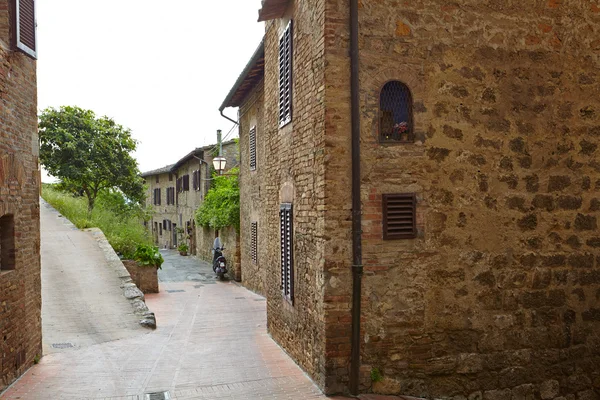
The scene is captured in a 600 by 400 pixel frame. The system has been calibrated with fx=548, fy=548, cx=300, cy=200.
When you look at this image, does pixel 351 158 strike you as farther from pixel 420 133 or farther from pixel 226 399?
pixel 226 399

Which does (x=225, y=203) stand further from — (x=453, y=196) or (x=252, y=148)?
(x=453, y=196)

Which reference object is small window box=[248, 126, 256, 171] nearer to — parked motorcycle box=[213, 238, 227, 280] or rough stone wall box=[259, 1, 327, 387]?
parked motorcycle box=[213, 238, 227, 280]

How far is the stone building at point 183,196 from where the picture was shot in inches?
1042

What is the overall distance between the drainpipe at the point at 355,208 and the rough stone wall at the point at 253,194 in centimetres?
703

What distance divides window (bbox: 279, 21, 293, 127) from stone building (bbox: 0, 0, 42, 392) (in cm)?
361

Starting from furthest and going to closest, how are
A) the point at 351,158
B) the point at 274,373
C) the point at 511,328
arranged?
the point at 274,373 < the point at 511,328 < the point at 351,158

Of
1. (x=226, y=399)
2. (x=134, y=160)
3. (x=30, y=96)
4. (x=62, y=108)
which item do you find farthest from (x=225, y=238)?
(x=226, y=399)

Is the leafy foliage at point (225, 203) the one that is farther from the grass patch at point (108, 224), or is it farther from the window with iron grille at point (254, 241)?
the window with iron grille at point (254, 241)

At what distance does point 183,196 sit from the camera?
32.8m

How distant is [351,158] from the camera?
248 inches

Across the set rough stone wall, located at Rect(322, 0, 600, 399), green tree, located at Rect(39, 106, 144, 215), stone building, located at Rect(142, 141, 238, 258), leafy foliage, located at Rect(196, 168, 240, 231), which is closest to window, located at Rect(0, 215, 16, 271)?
rough stone wall, located at Rect(322, 0, 600, 399)

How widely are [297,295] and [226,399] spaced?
1799 millimetres

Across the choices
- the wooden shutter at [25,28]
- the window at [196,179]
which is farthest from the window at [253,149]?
the window at [196,179]

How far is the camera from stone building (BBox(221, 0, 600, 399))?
20.7 ft
